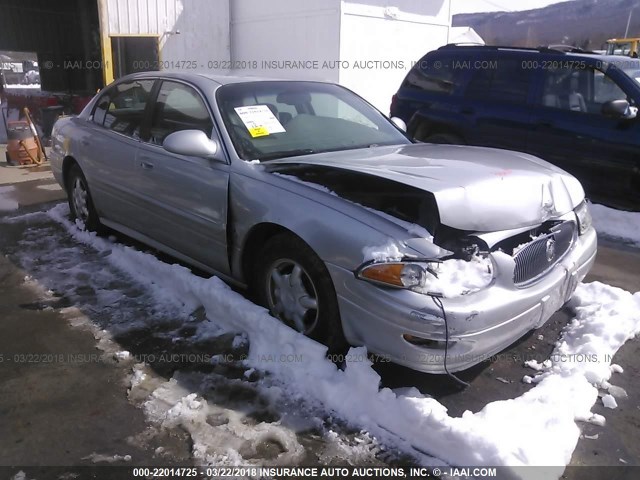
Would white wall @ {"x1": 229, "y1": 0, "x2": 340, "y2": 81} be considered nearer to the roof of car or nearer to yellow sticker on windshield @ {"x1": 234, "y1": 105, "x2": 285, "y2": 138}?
the roof of car

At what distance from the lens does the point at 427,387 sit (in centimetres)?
293

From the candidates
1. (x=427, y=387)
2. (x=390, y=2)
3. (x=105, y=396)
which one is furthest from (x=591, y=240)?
(x=390, y=2)

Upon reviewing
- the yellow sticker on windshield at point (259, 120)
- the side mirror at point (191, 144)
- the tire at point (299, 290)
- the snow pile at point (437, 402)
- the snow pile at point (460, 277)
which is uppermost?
the yellow sticker on windshield at point (259, 120)

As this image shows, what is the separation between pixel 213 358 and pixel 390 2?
11.9 m

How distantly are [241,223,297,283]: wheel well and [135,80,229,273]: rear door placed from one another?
166mm

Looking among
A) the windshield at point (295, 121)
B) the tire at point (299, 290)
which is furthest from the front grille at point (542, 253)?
the windshield at point (295, 121)

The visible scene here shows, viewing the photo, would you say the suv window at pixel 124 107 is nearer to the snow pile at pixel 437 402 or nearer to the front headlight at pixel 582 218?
the snow pile at pixel 437 402

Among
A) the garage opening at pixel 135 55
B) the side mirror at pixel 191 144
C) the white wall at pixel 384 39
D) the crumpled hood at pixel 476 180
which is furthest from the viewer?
the white wall at pixel 384 39

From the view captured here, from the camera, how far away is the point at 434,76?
23.2ft

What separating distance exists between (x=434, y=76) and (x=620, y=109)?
2353mm

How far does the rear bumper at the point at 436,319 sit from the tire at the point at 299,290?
11 cm

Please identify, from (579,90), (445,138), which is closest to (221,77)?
(445,138)

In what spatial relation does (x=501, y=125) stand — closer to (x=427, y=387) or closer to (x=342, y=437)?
(x=427, y=387)

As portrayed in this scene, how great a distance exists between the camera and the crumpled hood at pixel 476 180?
2.67 meters
